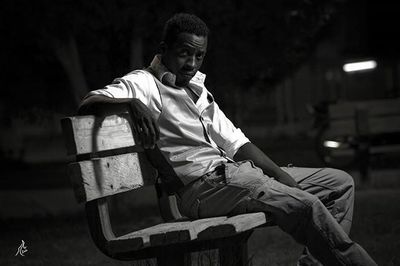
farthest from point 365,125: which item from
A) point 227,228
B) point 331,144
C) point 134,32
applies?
point 227,228

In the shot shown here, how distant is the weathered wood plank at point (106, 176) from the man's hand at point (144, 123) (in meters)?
0.24

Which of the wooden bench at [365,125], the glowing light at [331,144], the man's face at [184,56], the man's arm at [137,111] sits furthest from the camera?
the glowing light at [331,144]

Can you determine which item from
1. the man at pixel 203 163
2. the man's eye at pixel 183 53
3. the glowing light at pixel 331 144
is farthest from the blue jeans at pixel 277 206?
the glowing light at pixel 331 144

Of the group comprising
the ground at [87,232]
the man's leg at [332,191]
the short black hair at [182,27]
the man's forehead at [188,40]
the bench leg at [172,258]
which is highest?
the short black hair at [182,27]

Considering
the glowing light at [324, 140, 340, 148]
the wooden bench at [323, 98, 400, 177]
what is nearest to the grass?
the wooden bench at [323, 98, 400, 177]

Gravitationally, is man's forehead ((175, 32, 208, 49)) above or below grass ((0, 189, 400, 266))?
above

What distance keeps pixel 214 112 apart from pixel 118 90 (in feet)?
2.06

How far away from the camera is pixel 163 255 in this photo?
13.3 ft

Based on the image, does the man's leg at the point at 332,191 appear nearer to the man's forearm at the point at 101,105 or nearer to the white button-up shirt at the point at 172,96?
the white button-up shirt at the point at 172,96

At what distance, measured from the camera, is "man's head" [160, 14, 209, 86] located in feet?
14.4

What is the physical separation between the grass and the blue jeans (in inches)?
21.2

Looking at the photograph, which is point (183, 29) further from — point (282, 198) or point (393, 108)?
point (393, 108)

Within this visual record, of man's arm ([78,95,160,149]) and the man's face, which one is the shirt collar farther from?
man's arm ([78,95,160,149])

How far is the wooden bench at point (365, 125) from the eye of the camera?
13.2 metres
